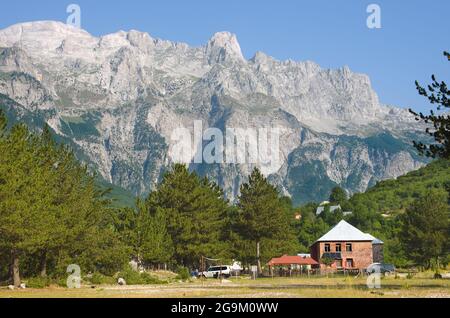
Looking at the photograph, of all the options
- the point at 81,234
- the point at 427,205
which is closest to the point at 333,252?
the point at 427,205

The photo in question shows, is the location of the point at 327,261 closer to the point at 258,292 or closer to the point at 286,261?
the point at 286,261

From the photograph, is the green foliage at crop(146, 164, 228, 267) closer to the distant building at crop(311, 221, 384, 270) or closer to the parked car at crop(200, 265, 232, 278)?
the parked car at crop(200, 265, 232, 278)

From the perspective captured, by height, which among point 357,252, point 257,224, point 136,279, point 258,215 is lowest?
point 136,279

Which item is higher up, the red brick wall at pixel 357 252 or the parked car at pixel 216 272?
the red brick wall at pixel 357 252

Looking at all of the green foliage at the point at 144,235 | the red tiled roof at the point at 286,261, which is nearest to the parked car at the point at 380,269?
the red tiled roof at the point at 286,261

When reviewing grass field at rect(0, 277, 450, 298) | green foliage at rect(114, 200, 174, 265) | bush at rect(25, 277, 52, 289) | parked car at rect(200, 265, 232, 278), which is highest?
green foliage at rect(114, 200, 174, 265)

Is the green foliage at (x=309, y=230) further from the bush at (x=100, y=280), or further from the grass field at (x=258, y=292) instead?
the grass field at (x=258, y=292)

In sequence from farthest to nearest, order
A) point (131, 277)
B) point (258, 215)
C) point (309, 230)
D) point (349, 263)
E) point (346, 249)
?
point (309, 230), point (346, 249), point (349, 263), point (258, 215), point (131, 277)

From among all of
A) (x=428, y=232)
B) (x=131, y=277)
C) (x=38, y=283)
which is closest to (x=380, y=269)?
(x=428, y=232)

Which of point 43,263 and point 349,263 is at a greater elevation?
point 43,263

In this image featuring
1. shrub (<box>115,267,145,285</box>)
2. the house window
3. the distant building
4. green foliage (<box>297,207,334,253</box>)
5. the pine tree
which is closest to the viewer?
shrub (<box>115,267,145,285</box>)

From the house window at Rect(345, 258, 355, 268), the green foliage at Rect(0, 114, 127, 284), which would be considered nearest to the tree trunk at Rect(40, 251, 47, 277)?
the green foliage at Rect(0, 114, 127, 284)
